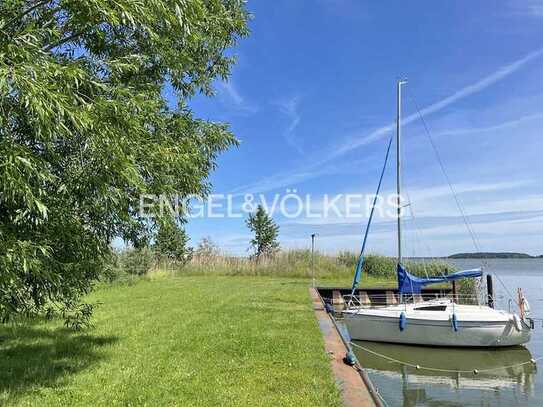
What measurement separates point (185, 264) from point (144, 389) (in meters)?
28.7

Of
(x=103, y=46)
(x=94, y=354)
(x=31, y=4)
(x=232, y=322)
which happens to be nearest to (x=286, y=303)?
(x=232, y=322)

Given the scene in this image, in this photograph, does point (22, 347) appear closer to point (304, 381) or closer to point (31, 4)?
point (304, 381)

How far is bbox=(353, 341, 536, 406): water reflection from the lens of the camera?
982 centimetres

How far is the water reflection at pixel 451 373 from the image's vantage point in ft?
32.2

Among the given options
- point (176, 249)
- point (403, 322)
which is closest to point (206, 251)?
point (176, 249)

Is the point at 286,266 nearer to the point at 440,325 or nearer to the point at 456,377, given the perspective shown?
the point at 440,325

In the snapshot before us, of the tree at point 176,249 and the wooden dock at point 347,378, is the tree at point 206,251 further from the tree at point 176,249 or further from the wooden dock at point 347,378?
the wooden dock at point 347,378

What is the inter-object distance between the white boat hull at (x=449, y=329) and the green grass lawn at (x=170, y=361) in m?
2.29

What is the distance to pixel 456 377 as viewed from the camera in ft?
36.1

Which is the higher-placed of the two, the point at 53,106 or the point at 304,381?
the point at 53,106

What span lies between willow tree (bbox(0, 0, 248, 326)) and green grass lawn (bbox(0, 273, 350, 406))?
1.07 m

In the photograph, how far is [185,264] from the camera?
34.4 metres

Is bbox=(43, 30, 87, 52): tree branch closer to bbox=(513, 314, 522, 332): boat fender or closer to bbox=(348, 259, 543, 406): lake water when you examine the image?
bbox=(348, 259, 543, 406): lake water

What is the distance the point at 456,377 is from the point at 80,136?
963 cm
